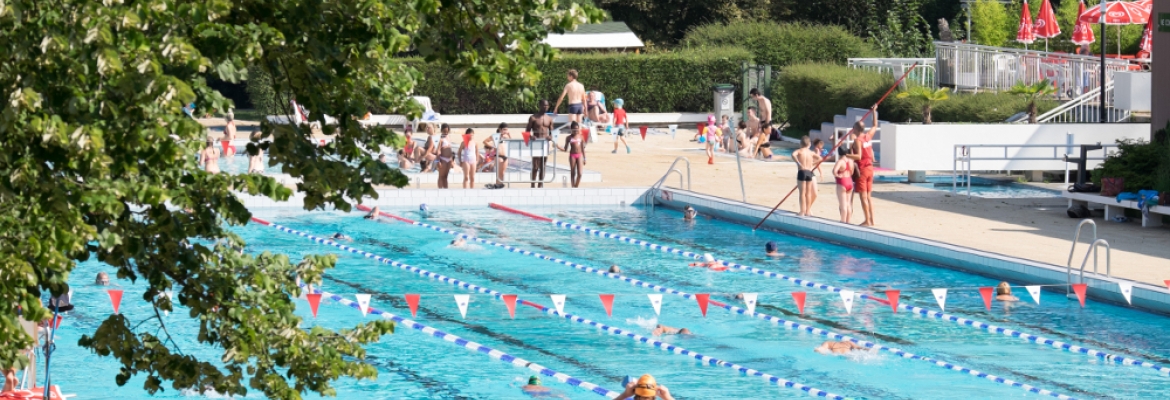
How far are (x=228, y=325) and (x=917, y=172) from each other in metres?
17.8

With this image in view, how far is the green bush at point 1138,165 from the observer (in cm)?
1719

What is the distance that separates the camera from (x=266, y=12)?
17.5ft

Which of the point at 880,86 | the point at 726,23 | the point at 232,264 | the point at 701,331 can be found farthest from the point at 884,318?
the point at 726,23

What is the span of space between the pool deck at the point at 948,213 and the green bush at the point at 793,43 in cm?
1036

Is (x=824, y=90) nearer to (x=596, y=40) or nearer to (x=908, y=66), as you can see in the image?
(x=908, y=66)

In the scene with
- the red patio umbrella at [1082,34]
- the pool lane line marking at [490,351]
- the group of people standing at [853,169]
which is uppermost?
the red patio umbrella at [1082,34]

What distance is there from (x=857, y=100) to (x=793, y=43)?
9233 millimetres

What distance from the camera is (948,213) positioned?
18391 millimetres

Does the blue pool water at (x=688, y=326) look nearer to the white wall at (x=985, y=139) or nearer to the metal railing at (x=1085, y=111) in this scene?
the white wall at (x=985, y=139)

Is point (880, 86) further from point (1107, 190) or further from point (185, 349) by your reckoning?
point (185, 349)

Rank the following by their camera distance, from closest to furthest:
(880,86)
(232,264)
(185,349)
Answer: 1. (232,264)
2. (185,349)
3. (880,86)

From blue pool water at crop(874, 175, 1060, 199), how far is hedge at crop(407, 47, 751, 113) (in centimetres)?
1164

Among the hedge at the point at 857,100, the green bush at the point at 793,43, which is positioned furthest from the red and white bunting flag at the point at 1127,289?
the green bush at the point at 793,43

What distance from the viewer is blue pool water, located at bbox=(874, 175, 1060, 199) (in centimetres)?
2033
